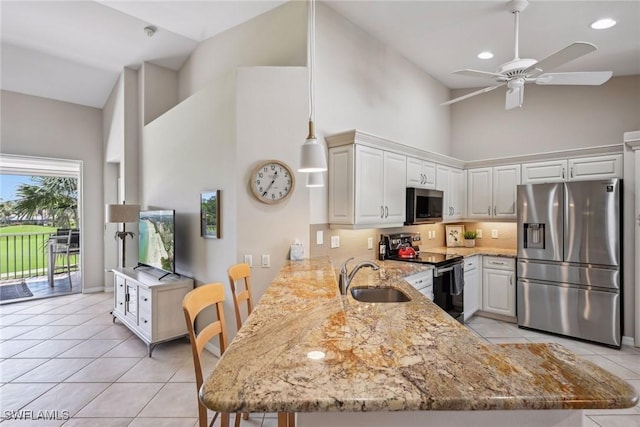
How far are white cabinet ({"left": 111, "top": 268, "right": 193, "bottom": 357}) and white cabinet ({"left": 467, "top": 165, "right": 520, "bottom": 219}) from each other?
4.10 meters

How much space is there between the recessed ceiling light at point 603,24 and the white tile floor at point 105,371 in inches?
130

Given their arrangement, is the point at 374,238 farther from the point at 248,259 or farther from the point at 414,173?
the point at 248,259

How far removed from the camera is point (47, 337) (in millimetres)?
3793

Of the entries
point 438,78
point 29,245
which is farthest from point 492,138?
point 29,245

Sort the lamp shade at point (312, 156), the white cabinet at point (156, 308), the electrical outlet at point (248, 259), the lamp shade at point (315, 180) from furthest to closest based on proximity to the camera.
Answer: the white cabinet at point (156, 308)
the electrical outlet at point (248, 259)
the lamp shade at point (315, 180)
the lamp shade at point (312, 156)

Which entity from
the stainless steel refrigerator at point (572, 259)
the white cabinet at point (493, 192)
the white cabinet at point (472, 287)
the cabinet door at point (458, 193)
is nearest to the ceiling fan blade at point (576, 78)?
the stainless steel refrigerator at point (572, 259)

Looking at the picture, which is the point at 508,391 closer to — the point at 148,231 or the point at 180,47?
the point at 148,231

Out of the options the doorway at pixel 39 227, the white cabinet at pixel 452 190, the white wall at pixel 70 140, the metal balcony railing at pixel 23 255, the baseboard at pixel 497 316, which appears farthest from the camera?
the metal balcony railing at pixel 23 255

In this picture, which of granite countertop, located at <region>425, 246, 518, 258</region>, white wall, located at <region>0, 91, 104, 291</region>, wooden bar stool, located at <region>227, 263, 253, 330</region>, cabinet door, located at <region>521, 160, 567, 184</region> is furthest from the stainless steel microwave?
white wall, located at <region>0, 91, 104, 291</region>

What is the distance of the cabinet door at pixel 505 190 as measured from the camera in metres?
4.45

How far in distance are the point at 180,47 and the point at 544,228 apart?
5.35 m

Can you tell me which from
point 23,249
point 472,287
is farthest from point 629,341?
point 23,249

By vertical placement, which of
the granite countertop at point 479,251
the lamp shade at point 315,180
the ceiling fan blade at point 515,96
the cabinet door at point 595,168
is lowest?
the granite countertop at point 479,251

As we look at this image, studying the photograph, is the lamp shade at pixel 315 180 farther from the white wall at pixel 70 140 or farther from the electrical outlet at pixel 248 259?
the white wall at pixel 70 140
